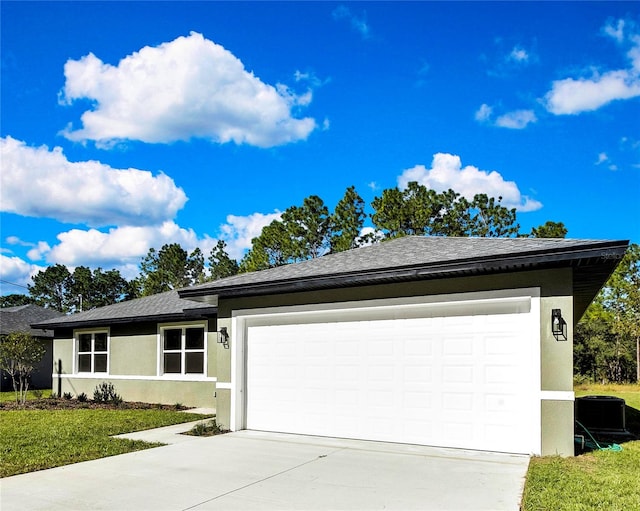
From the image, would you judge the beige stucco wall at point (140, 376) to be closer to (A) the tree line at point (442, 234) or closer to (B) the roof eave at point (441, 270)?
(B) the roof eave at point (441, 270)

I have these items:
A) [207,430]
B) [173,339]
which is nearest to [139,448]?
[207,430]

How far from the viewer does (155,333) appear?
650 inches

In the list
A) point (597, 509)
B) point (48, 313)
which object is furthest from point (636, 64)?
point (48, 313)

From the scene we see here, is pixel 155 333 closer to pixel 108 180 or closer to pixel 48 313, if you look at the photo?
pixel 108 180

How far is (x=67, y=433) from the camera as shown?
34.3ft

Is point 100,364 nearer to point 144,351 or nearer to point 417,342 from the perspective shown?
point 144,351

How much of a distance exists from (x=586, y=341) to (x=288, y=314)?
23325 mm

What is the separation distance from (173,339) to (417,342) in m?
9.54

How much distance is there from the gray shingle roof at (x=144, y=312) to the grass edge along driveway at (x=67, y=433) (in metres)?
2.71

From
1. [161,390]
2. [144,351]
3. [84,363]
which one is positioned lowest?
[161,390]

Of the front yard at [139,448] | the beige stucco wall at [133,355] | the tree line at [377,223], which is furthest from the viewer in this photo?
the tree line at [377,223]

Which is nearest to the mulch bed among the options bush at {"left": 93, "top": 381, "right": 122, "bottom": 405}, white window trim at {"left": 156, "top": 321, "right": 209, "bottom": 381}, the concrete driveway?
bush at {"left": 93, "top": 381, "right": 122, "bottom": 405}

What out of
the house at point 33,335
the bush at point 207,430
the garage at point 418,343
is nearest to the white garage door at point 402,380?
the garage at point 418,343

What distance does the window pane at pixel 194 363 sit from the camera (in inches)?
610
